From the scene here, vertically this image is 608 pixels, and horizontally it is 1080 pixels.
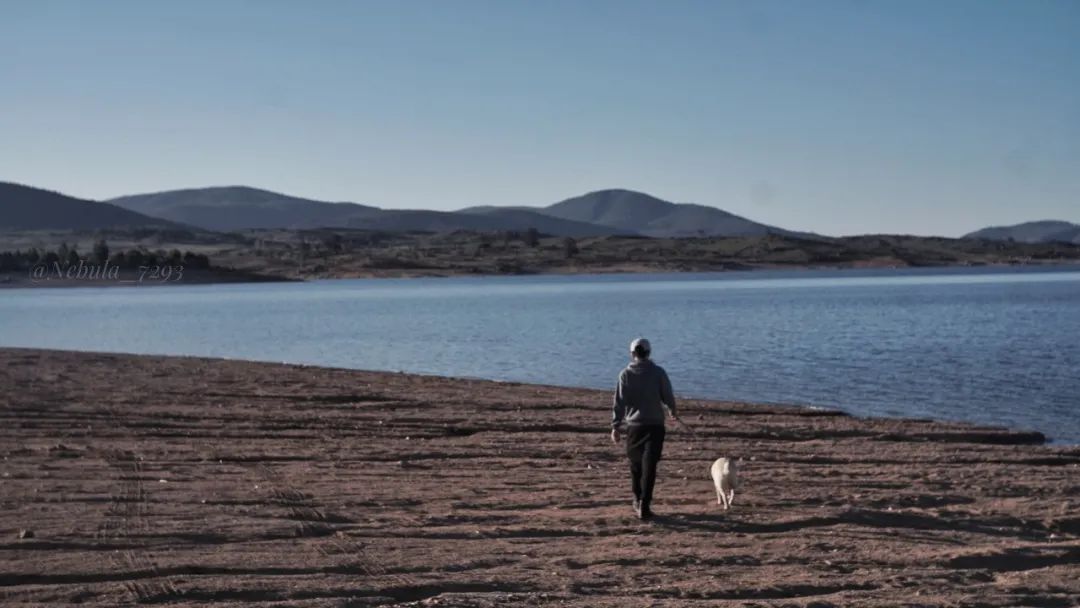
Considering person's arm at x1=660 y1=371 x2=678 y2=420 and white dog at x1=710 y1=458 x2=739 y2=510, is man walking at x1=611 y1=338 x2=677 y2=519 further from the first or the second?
white dog at x1=710 y1=458 x2=739 y2=510

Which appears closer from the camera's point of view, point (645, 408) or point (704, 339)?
point (645, 408)

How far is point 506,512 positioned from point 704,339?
3161 centimetres

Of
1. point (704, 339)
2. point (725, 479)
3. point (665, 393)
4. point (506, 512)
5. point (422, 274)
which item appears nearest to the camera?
point (665, 393)

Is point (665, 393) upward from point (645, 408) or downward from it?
upward

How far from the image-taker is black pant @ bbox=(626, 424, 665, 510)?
11109 mm

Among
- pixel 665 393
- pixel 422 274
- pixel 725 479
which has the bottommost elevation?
pixel 725 479

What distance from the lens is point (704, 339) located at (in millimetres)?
42438

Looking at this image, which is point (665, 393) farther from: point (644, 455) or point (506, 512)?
point (506, 512)

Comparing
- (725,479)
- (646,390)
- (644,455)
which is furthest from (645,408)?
(725,479)

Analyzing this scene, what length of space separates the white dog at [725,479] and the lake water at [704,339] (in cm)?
774

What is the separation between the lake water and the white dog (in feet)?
25.4

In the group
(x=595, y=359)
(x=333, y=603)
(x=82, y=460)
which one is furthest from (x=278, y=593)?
(x=595, y=359)

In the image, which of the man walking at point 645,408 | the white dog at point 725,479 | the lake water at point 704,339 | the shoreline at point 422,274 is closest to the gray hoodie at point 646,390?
the man walking at point 645,408

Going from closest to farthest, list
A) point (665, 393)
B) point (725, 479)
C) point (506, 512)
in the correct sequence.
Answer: point (665, 393)
point (506, 512)
point (725, 479)
